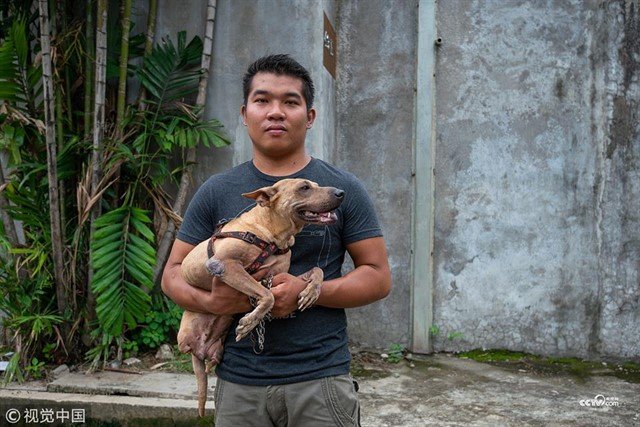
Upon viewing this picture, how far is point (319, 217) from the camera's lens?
2182 millimetres

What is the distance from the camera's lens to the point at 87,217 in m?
5.14

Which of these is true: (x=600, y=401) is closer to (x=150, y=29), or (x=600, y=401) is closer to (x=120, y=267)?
(x=120, y=267)

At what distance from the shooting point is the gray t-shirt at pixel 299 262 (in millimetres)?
2230

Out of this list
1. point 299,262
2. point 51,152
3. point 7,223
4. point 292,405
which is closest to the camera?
point 292,405

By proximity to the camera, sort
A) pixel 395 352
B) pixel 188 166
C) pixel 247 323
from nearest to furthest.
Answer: pixel 247 323
pixel 188 166
pixel 395 352

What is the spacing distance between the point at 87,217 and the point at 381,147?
2.59m

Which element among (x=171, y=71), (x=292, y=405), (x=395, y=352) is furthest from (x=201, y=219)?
(x=395, y=352)

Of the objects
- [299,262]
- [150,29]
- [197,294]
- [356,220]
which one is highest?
[150,29]

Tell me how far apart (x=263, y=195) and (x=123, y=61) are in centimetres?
355

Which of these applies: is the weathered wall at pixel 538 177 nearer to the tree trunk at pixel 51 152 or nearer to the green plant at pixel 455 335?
the green plant at pixel 455 335

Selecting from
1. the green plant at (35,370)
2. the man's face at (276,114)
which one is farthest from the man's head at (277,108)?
the green plant at (35,370)

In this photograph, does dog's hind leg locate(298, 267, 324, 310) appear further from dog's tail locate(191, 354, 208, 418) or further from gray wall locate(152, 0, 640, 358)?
gray wall locate(152, 0, 640, 358)

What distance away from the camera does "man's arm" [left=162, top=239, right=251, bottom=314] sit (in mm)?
2217

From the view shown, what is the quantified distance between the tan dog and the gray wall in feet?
11.3
